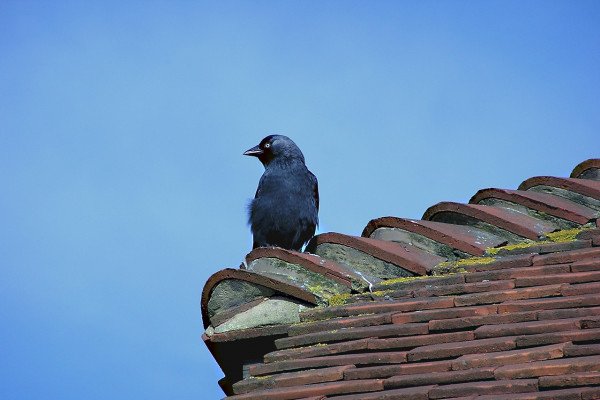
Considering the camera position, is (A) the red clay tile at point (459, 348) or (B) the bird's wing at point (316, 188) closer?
(A) the red clay tile at point (459, 348)

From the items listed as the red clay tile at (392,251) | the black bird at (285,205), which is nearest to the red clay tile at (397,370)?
the red clay tile at (392,251)

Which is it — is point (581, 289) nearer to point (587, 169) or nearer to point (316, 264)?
point (316, 264)

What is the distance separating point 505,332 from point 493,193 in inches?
77.9

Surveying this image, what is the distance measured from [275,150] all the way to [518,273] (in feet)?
10.2

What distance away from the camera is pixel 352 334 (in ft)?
11.3

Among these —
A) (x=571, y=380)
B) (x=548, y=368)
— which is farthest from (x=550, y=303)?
(x=571, y=380)

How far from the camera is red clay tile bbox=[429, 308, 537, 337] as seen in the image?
320 centimetres

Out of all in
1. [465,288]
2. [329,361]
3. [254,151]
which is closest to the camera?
[329,361]

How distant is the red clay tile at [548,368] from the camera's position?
9.02 feet

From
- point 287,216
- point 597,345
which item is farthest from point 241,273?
point 287,216

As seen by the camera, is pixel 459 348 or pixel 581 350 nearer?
pixel 581 350

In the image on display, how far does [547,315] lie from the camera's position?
3.16 meters

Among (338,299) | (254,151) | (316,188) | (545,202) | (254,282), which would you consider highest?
(254,151)

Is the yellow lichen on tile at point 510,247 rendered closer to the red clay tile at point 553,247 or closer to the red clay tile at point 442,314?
the red clay tile at point 553,247
